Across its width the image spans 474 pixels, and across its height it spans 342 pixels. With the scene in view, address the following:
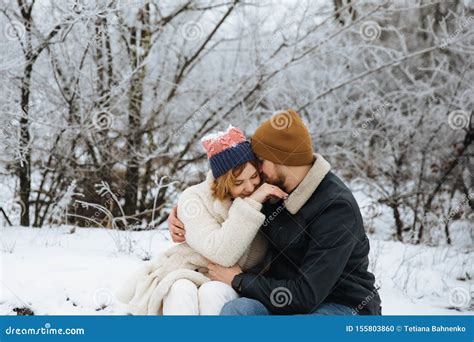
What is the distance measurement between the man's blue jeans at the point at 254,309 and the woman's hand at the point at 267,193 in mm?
461

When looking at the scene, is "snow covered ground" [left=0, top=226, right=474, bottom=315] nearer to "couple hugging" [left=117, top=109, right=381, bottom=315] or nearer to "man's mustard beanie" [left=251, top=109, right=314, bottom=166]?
"couple hugging" [left=117, top=109, right=381, bottom=315]

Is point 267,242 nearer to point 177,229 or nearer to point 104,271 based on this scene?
point 177,229

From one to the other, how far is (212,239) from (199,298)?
11.0 inches

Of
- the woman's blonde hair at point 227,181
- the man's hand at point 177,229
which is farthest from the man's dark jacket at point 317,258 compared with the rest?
the man's hand at point 177,229

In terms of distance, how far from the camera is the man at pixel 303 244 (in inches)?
96.3

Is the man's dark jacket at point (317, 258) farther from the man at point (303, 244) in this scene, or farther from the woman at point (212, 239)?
the woman at point (212, 239)

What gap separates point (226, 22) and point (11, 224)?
3.27 metres

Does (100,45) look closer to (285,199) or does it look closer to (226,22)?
(226,22)

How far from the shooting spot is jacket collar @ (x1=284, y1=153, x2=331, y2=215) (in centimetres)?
259

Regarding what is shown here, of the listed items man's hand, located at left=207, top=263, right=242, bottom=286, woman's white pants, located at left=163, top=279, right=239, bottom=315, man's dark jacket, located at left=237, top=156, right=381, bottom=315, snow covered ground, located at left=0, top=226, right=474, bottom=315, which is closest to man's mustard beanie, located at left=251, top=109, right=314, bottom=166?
man's dark jacket, located at left=237, top=156, right=381, bottom=315

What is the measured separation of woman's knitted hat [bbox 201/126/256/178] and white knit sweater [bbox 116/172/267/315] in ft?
0.47

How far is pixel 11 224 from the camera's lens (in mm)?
5676

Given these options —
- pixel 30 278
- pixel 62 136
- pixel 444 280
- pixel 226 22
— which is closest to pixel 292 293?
pixel 30 278

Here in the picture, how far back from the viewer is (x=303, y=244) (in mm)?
2588
